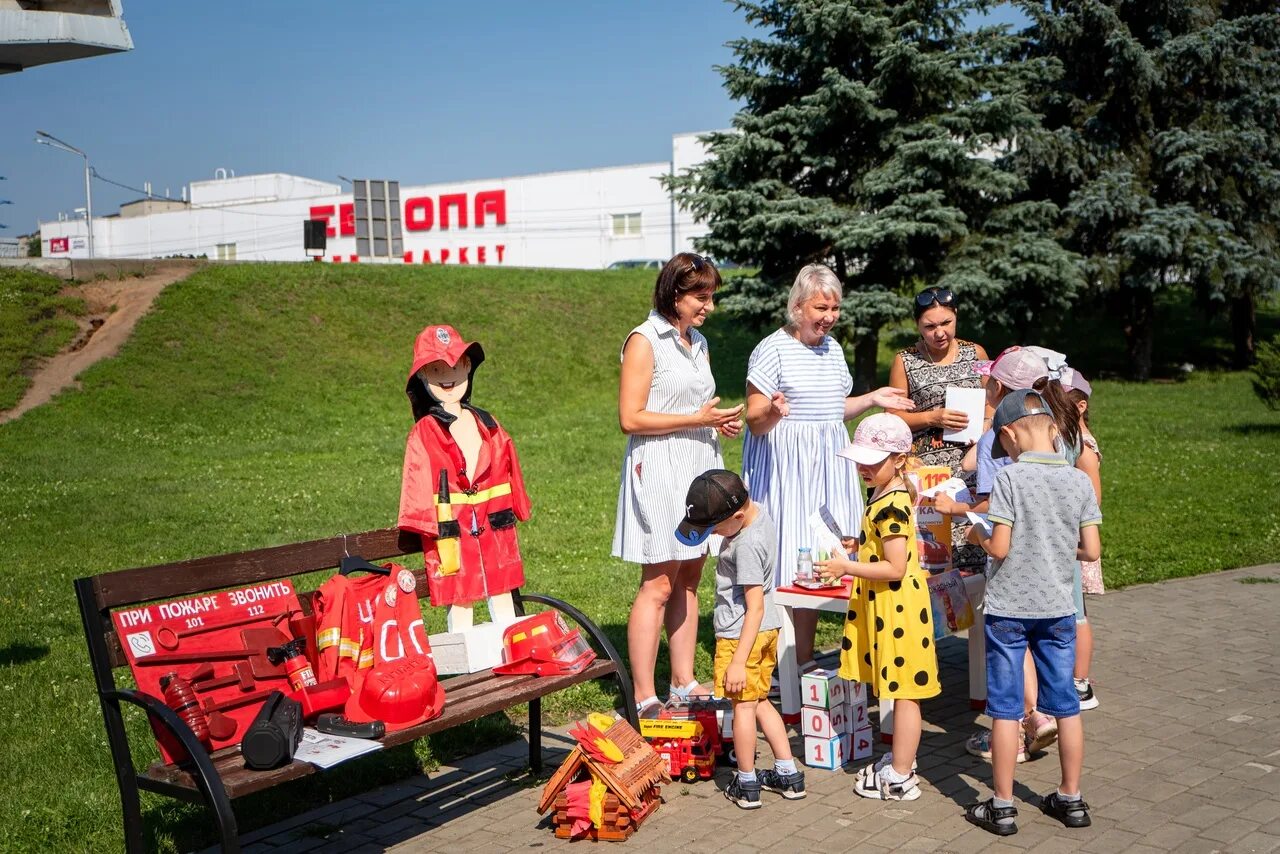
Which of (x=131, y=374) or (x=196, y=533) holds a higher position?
(x=131, y=374)

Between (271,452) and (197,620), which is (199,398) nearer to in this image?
(271,452)

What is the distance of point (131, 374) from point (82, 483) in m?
7.61

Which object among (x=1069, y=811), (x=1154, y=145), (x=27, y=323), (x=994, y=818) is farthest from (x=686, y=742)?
(x=1154, y=145)

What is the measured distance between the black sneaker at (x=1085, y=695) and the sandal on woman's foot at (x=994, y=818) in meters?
1.60

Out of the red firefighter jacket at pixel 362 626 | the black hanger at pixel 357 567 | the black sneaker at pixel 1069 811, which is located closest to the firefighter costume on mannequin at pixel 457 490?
the black hanger at pixel 357 567

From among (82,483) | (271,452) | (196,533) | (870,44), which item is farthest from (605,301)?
(196,533)

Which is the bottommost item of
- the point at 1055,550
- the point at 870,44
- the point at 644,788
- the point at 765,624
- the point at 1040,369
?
the point at 644,788

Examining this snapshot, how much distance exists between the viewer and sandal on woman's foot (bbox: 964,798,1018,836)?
4.34m

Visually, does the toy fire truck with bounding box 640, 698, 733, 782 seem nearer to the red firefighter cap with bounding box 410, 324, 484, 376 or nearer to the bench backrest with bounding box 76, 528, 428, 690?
the bench backrest with bounding box 76, 528, 428, 690

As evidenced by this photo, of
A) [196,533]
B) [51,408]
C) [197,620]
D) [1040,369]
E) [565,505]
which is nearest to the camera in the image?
[197,620]

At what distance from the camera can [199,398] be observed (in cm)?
2133

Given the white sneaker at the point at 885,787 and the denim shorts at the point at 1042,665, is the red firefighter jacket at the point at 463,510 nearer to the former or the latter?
the white sneaker at the point at 885,787

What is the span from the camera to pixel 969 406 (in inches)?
221

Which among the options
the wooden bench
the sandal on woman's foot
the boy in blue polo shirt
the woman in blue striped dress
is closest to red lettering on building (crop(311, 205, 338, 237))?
the woman in blue striped dress
